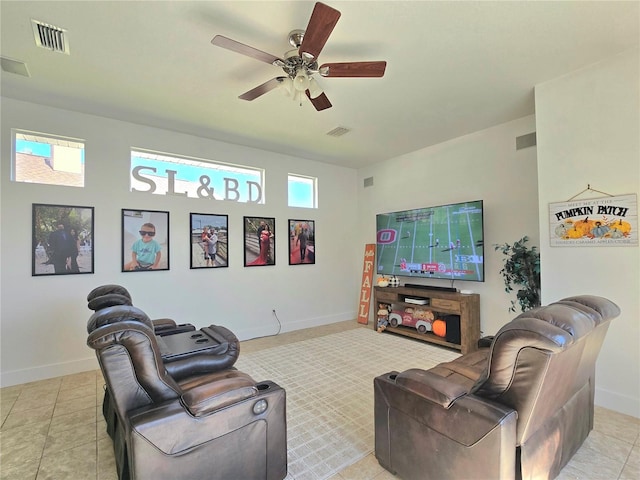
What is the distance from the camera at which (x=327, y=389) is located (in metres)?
3.06

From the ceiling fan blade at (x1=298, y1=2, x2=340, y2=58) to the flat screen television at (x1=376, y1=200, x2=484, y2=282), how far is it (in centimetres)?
310

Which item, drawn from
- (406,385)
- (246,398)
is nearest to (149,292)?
(246,398)

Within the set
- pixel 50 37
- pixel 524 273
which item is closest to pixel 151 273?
pixel 50 37

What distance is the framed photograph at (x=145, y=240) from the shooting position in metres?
3.90

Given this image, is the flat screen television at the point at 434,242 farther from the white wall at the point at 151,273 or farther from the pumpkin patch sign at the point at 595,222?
the pumpkin patch sign at the point at 595,222

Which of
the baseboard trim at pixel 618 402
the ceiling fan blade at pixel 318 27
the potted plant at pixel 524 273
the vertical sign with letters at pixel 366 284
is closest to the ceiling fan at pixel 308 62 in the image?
the ceiling fan blade at pixel 318 27

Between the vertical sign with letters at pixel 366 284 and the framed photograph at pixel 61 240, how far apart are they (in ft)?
14.1

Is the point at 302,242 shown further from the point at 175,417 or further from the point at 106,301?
the point at 175,417

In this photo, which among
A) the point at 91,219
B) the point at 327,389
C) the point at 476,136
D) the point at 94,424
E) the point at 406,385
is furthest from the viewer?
the point at 476,136

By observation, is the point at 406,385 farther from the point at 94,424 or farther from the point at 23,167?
the point at 23,167

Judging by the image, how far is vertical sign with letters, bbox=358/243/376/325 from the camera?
584 centimetres

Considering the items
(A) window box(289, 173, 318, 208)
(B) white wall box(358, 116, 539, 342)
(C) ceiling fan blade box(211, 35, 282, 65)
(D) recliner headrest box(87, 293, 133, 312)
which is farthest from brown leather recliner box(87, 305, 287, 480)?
(A) window box(289, 173, 318, 208)

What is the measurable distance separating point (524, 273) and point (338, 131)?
2.92 m

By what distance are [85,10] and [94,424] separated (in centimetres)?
308
